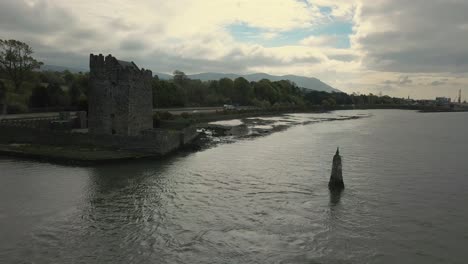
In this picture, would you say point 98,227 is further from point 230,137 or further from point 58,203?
point 230,137

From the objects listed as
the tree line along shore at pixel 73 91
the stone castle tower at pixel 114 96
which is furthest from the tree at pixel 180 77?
the stone castle tower at pixel 114 96

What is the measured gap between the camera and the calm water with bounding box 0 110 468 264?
1595cm

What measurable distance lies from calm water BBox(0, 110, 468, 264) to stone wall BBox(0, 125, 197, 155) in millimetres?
2525

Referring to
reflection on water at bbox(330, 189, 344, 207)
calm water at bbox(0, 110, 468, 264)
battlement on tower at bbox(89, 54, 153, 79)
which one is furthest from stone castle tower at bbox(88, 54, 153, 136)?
reflection on water at bbox(330, 189, 344, 207)

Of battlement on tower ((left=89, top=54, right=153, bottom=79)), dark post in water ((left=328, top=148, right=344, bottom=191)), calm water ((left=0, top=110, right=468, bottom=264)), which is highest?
battlement on tower ((left=89, top=54, right=153, bottom=79))

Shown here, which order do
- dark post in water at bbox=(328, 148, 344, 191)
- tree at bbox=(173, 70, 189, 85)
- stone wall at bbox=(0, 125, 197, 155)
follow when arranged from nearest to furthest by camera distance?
dark post in water at bbox=(328, 148, 344, 191) → stone wall at bbox=(0, 125, 197, 155) → tree at bbox=(173, 70, 189, 85)

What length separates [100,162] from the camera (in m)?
31.0

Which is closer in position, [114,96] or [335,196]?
[335,196]

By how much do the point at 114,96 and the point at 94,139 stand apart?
5027 mm

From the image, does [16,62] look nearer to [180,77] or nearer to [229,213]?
[229,213]

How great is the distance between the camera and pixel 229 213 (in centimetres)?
2045

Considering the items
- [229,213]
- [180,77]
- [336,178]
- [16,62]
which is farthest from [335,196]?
[180,77]

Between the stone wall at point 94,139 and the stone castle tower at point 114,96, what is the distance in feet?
9.44

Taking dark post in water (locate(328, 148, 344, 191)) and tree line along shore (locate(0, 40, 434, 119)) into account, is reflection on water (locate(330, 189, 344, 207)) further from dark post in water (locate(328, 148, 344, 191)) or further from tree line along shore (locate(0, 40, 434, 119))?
tree line along shore (locate(0, 40, 434, 119))
